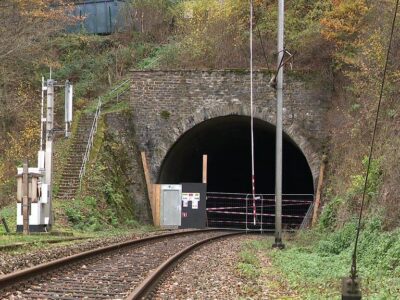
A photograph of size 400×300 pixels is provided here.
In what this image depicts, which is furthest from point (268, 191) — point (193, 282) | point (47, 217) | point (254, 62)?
point (193, 282)

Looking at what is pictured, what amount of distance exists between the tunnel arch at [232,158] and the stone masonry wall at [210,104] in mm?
388

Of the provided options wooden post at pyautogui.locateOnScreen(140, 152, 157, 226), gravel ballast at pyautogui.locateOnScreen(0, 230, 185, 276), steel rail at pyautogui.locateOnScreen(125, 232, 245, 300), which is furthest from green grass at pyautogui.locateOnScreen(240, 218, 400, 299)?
wooden post at pyautogui.locateOnScreen(140, 152, 157, 226)

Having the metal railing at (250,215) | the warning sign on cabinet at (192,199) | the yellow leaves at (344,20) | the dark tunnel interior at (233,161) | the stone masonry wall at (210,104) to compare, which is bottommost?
the metal railing at (250,215)

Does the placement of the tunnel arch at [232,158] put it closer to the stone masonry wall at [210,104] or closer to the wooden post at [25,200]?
the stone masonry wall at [210,104]

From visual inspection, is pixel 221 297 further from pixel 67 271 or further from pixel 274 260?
pixel 274 260

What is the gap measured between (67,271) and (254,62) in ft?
64.0

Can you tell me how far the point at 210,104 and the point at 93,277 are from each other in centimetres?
1691

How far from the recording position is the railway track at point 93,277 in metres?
6.77

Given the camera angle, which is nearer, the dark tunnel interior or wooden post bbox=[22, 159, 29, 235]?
wooden post bbox=[22, 159, 29, 235]

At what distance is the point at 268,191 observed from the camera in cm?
3503

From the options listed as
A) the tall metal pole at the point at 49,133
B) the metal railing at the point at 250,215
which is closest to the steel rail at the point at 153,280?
the tall metal pole at the point at 49,133

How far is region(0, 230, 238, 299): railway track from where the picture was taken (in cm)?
677

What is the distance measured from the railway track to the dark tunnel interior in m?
14.6

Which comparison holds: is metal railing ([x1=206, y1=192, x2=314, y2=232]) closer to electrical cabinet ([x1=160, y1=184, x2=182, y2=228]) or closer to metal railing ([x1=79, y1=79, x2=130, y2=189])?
electrical cabinet ([x1=160, y1=184, x2=182, y2=228])
